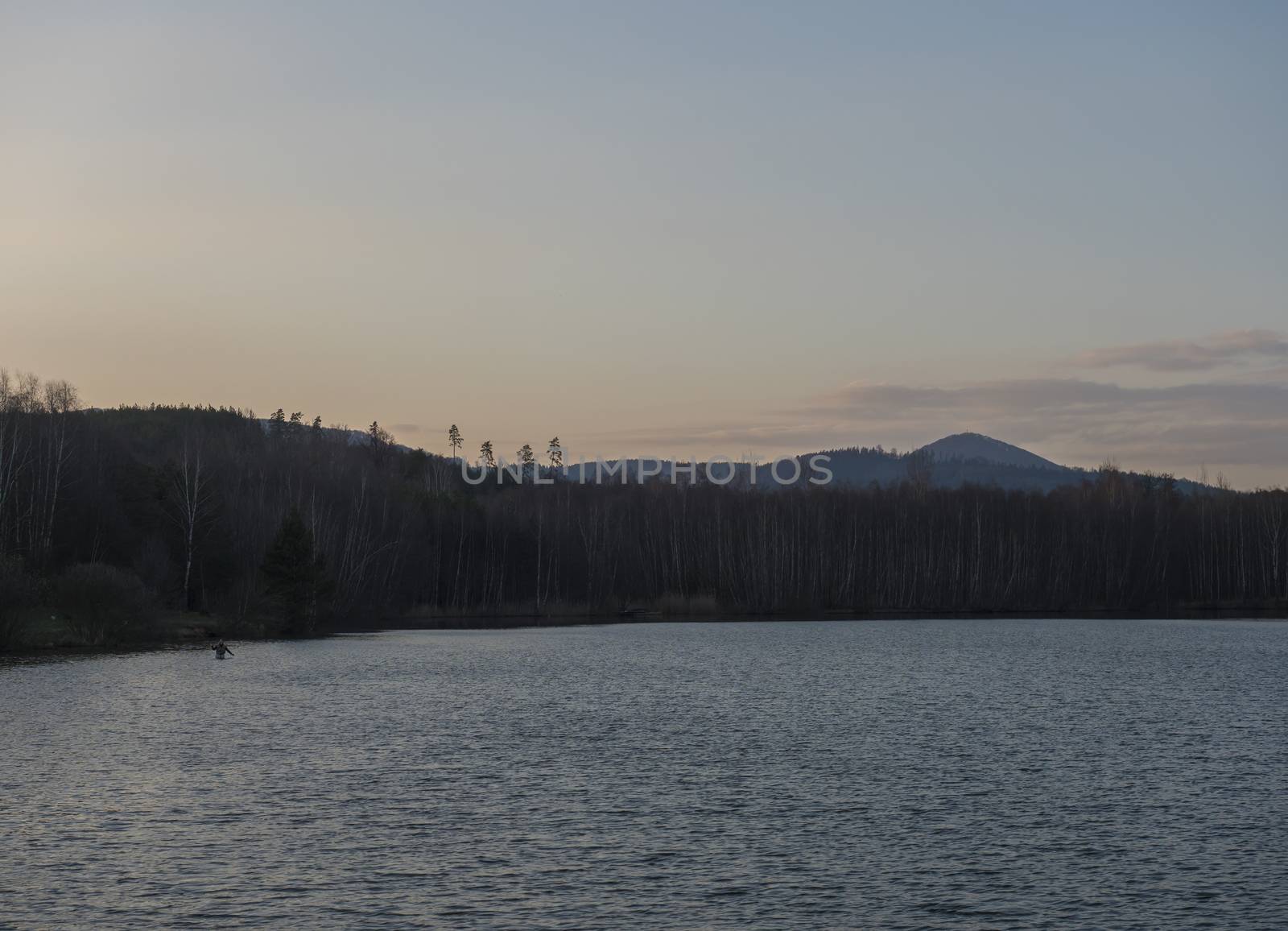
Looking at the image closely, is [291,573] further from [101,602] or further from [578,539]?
[578,539]

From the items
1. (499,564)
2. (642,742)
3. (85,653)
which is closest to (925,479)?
(499,564)

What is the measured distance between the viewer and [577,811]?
2436 cm

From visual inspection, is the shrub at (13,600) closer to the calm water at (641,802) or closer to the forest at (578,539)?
the calm water at (641,802)

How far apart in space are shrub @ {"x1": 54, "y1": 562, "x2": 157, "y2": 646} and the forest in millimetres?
15336

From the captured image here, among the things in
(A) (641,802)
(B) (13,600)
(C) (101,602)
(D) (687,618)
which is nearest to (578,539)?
(D) (687,618)

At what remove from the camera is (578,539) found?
13488cm

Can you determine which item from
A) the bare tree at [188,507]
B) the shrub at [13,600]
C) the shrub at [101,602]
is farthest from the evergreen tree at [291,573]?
the shrub at [13,600]

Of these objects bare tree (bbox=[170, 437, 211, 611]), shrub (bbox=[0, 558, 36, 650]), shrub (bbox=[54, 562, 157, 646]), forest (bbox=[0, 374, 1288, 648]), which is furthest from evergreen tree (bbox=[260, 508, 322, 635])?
shrub (bbox=[0, 558, 36, 650])

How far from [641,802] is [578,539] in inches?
4330

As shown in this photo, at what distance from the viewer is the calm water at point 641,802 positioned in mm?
18109

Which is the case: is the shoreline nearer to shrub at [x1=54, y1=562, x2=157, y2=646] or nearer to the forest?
the forest

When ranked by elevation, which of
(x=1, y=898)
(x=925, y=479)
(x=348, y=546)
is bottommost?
(x=1, y=898)

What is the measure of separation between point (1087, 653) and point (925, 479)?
376ft

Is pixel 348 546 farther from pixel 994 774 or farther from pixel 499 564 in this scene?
pixel 994 774
